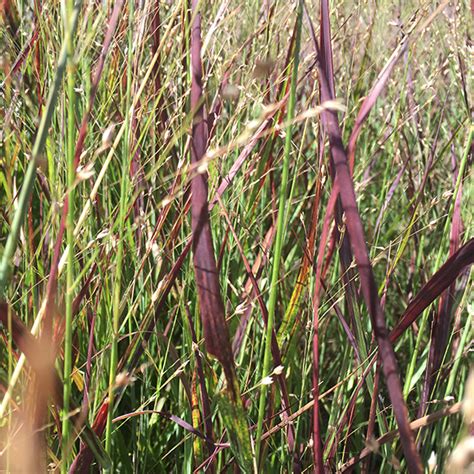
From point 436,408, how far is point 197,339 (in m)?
0.35

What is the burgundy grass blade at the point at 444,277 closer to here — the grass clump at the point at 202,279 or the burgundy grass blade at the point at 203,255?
the grass clump at the point at 202,279

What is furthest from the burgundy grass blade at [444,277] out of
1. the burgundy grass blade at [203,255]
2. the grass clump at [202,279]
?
the burgundy grass blade at [203,255]

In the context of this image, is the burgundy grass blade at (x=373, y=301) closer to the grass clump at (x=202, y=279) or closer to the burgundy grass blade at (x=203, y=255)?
the grass clump at (x=202, y=279)

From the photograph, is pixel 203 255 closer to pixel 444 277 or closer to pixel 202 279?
pixel 202 279

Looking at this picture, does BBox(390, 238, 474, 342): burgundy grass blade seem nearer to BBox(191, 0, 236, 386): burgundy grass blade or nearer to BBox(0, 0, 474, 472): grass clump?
BBox(0, 0, 474, 472): grass clump

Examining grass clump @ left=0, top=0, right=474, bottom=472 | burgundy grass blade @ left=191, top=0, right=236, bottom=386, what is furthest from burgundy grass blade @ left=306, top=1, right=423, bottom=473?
burgundy grass blade @ left=191, top=0, right=236, bottom=386

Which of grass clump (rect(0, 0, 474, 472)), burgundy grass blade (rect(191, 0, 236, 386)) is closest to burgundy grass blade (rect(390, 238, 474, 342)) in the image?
grass clump (rect(0, 0, 474, 472))

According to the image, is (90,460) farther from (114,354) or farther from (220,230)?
(220,230)

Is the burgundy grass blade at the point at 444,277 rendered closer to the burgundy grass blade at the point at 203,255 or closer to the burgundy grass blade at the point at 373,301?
the burgundy grass blade at the point at 373,301

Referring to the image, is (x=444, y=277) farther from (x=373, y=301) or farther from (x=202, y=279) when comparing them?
(x=202, y=279)

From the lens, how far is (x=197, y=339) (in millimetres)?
876

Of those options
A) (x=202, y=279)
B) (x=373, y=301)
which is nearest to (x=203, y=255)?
(x=202, y=279)

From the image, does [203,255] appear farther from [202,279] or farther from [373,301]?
[373,301]

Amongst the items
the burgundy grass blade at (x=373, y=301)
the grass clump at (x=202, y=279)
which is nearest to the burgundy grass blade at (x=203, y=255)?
the grass clump at (x=202, y=279)
